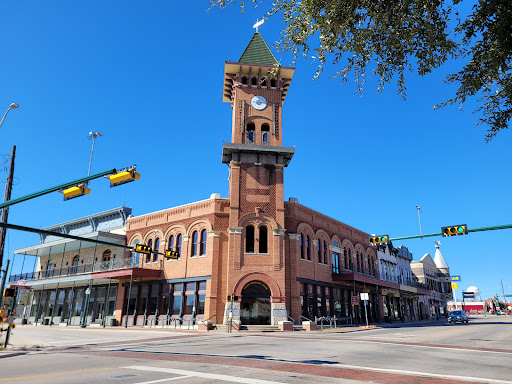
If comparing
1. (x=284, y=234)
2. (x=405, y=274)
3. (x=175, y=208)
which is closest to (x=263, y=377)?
(x=284, y=234)

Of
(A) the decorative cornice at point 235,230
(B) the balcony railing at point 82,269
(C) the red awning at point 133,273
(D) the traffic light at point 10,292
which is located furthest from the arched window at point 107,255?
(D) the traffic light at point 10,292

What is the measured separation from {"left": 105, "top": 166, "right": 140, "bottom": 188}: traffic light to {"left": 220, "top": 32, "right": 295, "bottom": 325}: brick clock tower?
16661mm

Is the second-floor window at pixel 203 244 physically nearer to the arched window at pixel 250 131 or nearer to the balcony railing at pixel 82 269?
the balcony railing at pixel 82 269

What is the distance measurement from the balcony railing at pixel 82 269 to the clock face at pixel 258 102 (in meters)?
17.8

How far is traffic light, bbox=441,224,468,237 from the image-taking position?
74.3ft

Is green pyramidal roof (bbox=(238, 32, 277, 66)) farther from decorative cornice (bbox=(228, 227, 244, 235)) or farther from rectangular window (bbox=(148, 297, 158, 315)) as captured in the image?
rectangular window (bbox=(148, 297, 158, 315))

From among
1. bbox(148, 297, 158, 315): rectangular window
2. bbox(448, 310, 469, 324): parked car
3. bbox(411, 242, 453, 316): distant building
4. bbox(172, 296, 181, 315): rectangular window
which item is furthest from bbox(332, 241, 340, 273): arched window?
bbox(411, 242, 453, 316): distant building

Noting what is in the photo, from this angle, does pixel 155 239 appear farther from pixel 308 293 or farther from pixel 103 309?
pixel 308 293

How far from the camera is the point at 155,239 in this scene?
114 feet

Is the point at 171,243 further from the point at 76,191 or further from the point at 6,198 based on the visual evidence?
the point at 76,191

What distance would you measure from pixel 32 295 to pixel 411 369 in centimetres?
4775

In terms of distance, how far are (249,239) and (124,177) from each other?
710 inches

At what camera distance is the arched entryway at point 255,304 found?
92.7ft

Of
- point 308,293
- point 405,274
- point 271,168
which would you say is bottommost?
point 308,293
